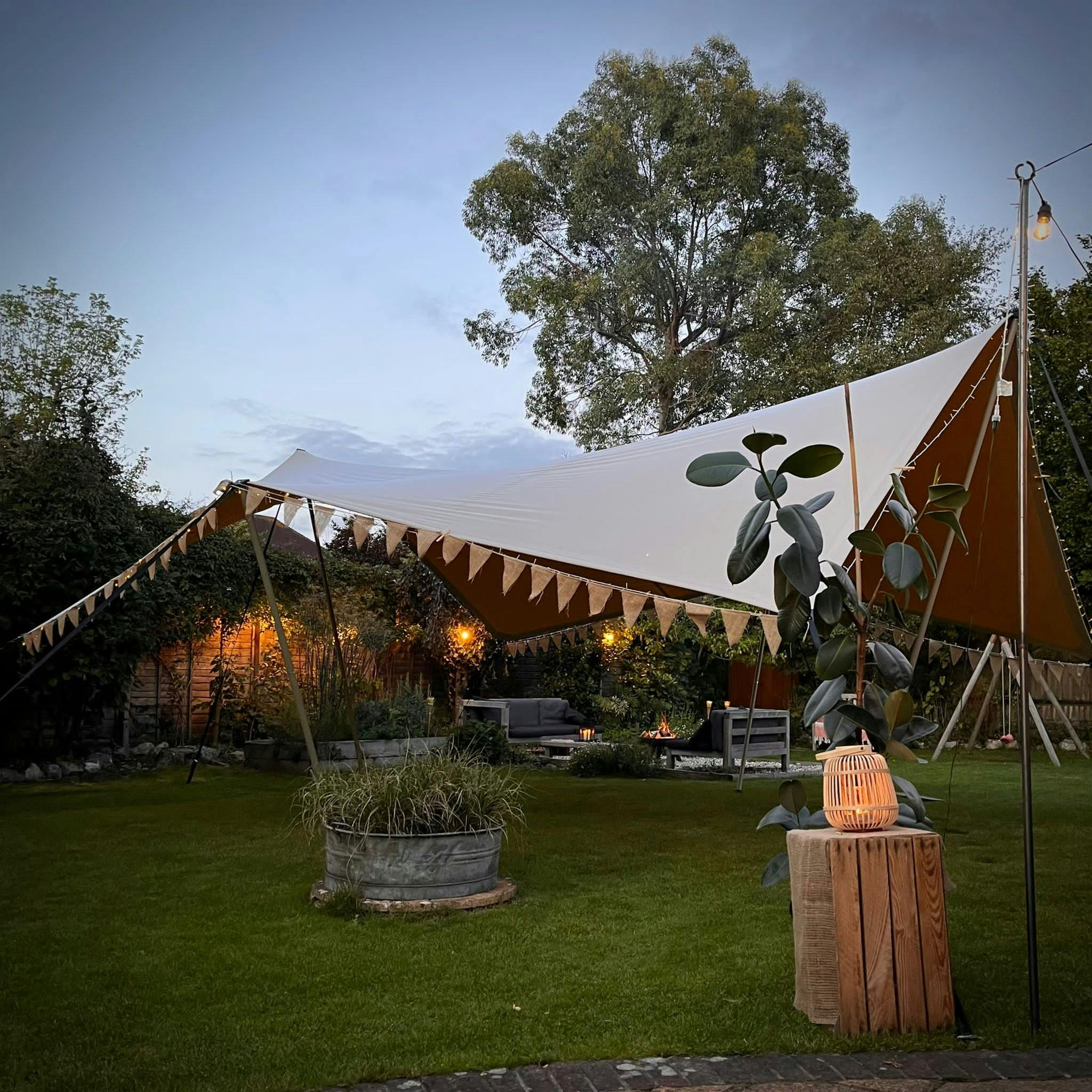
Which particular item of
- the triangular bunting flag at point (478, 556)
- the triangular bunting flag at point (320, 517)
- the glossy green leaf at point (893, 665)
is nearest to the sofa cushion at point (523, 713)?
the triangular bunting flag at point (320, 517)

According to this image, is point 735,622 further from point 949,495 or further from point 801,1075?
point 801,1075

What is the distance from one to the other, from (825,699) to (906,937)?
1.94 ft

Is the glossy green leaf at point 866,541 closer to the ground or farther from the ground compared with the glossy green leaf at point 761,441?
closer to the ground

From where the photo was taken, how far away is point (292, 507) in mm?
4957

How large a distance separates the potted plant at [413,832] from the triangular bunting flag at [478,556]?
96cm

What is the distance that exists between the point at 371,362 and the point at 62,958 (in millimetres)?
12219

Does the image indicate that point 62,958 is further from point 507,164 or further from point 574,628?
point 507,164

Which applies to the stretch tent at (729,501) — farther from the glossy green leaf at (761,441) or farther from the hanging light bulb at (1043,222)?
the glossy green leaf at (761,441)

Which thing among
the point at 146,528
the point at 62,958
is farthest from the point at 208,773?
the point at 62,958

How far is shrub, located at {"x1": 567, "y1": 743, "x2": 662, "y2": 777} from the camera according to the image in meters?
8.69

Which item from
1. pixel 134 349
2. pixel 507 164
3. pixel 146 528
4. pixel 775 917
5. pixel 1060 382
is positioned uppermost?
pixel 507 164

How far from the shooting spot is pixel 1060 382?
395 inches

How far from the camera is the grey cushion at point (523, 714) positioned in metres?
10.9

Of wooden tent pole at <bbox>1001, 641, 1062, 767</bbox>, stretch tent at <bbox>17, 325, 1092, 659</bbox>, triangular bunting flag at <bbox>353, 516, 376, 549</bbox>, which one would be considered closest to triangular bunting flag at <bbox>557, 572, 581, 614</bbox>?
stretch tent at <bbox>17, 325, 1092, 659</bbox>
